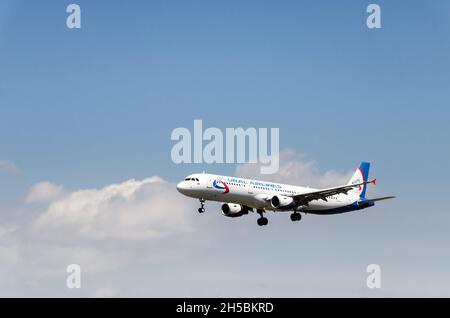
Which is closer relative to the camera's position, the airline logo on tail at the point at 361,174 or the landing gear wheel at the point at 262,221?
the landing gear wheel at the point at 262,221

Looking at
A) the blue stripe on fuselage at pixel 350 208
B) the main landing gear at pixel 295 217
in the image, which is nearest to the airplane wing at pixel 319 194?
the main landing gear at pixel 295 217

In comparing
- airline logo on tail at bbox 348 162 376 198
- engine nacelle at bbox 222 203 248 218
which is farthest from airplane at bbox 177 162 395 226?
airline logo on tail at bbox 348 162 376 198

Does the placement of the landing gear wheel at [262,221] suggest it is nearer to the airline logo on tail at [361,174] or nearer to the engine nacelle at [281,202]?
the engine nacelle at [281,202]

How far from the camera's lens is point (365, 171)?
149625 mm

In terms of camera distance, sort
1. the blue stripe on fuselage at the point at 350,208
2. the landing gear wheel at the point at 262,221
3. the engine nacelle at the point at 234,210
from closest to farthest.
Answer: the engine nacelle at the point at 234,210
the landing gear wheel at the point at 262,221
the blue stripe on fuselage at the point at 350,208

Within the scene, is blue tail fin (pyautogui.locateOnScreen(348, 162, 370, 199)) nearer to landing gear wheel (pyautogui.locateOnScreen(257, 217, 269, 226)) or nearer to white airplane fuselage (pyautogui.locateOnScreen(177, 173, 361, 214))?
white airplane fuselage (pyautogui.locateOnScreen(177, 173, 361, 214))

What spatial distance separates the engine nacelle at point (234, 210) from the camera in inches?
5044

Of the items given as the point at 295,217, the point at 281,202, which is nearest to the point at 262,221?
the point at 295,217

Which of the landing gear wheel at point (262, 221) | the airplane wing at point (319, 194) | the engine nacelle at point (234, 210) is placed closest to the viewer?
the airplane wing at point (319, 194)

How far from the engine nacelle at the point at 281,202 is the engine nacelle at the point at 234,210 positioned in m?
5.67
